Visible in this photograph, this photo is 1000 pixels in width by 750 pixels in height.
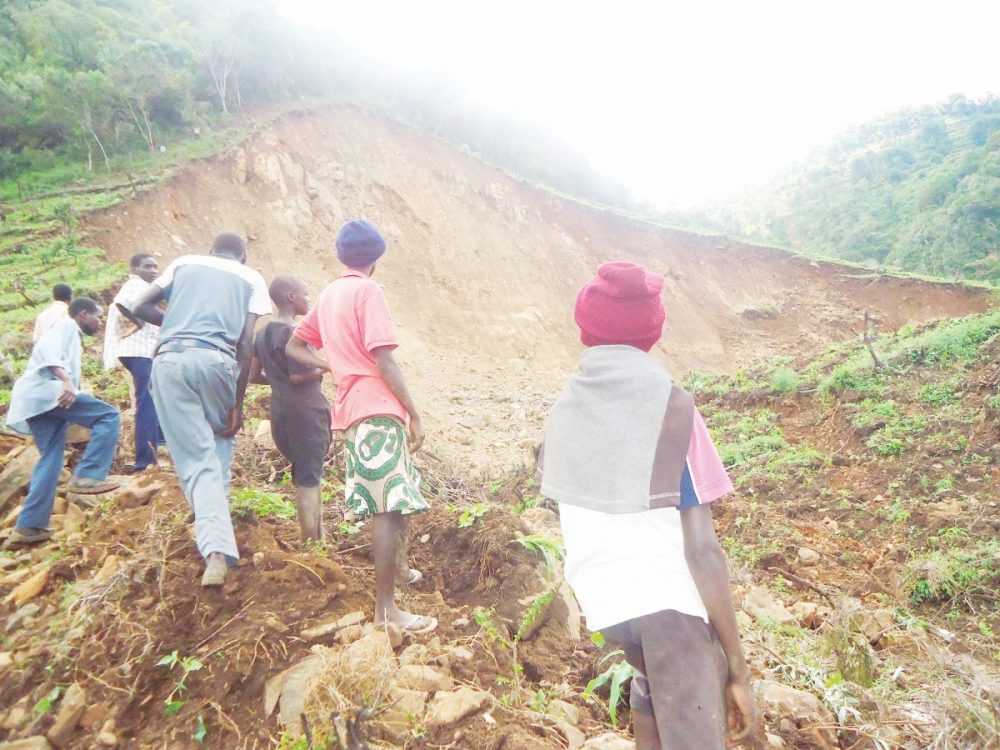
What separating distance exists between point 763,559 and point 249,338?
4.27m

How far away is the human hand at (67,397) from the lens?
3184mm

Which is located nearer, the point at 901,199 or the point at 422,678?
the point at 422,678

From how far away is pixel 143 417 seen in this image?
Answer: 389 centimetres

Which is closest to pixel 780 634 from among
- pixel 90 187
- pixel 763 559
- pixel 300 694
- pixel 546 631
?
pixel 546 631

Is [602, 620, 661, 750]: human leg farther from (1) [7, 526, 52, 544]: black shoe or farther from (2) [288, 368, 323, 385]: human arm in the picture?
(1) [7, 526, 52, 544]: black shoe

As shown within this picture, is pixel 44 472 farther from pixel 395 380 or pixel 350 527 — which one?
pixel 395 380

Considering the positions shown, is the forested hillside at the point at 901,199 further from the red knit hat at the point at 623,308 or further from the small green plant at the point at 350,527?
the red knit hat at the point at 623,308

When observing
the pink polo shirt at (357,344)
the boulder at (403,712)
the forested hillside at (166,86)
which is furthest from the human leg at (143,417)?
the forested hillside at (166,86)

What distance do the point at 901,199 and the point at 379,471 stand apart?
118ft

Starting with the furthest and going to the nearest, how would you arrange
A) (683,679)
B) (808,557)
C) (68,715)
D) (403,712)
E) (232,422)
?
1. (808,557)
2. (232,422)
3. (68,715)
4. (403,712)
5. (683,679)

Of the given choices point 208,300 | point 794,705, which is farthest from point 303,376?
point 794,705

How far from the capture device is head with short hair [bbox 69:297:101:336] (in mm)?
3850

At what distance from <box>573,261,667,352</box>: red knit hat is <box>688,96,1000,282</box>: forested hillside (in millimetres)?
27258

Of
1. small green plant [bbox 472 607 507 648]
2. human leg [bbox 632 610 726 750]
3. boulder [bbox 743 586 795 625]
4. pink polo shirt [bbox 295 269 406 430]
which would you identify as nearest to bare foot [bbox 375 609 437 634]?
small green plant [bbox 472 607 507 648]
